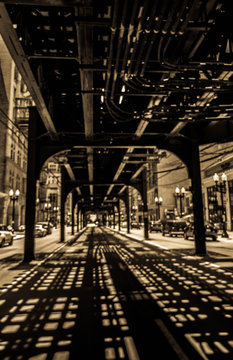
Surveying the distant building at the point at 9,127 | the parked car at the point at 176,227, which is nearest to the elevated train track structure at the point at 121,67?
the parked car at the point at 176,227

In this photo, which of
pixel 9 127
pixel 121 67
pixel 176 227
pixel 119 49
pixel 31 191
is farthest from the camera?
pixel 9 127

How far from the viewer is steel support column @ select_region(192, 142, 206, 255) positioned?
44.1 feet

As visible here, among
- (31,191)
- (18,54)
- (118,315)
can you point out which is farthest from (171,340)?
(31,191)

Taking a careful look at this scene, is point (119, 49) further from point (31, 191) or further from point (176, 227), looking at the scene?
point (176, 227)

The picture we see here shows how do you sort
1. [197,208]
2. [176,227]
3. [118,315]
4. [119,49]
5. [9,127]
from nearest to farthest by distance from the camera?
[118,315] < [119,49] < [197,208] < [176,227] < [9,127]

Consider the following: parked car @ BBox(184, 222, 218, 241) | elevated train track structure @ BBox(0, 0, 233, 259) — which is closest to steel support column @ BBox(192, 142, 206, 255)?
elevated train track structure @ BBox(0, 0, 233, 259)

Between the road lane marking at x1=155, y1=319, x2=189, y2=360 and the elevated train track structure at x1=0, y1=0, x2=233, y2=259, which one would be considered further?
the elevated train track structure at x1=0, y1=0, x2=233, y2=259

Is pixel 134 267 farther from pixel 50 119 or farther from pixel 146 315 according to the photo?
pixel 50 119

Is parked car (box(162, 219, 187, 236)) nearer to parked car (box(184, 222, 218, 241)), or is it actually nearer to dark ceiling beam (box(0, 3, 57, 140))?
parked car (box(184, 222, 218, 241))

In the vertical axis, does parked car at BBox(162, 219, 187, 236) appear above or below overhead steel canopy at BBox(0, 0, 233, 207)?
below

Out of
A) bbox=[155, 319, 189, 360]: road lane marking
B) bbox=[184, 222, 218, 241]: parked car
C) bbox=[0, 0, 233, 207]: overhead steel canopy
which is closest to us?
bbox=[155, 319, 189, 360]: road lane marking

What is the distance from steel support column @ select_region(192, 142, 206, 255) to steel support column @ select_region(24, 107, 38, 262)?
24.8ft

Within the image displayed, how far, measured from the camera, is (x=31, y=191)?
43.0ft

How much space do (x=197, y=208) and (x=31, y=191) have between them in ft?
25.9
